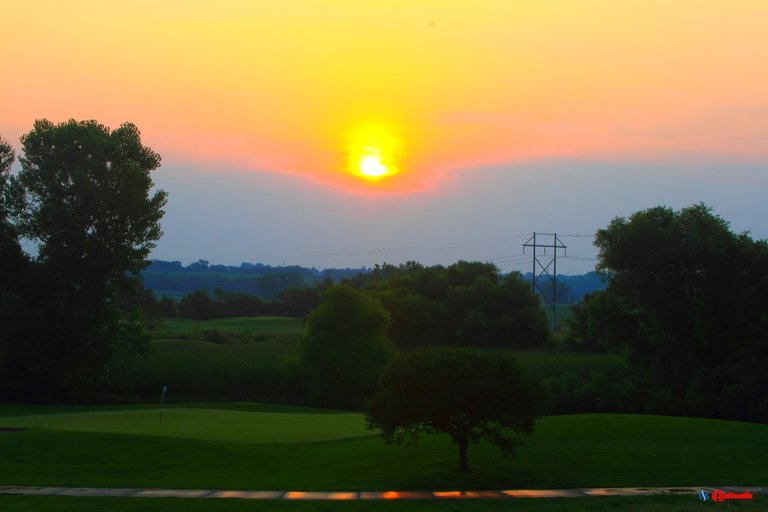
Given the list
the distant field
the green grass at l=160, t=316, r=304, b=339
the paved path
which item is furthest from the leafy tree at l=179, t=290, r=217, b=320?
the paved path

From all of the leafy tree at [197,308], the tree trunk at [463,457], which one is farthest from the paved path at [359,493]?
the leafy tree at [197,308]

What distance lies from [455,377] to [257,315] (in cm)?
11474

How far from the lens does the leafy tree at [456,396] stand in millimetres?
20859

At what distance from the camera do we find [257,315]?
133750 millimetres

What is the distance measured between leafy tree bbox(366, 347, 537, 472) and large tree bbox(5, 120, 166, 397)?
30.7 meters

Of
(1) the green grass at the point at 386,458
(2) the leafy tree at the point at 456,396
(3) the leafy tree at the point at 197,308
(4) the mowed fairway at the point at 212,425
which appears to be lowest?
(4) the mowed fairway at the point at 212,425

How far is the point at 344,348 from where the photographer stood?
55.4 meters

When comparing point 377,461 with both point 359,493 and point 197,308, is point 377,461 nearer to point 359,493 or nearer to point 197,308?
point 359,493

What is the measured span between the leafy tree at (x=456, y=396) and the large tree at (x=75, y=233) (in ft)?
101

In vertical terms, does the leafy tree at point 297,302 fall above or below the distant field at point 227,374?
above

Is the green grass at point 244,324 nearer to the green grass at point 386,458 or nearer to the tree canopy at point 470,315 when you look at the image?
the tree canopy at point 470,315

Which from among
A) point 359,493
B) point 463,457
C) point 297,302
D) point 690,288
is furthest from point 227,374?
point 297,302

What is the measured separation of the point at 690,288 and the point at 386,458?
31.1m

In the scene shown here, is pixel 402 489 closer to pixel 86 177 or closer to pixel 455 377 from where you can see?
pixel 455 377
